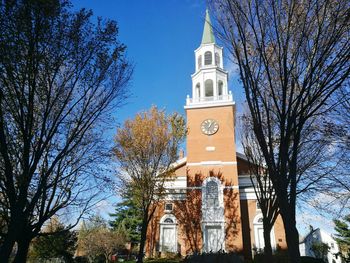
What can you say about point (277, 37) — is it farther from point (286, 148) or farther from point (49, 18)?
point (49, 18)

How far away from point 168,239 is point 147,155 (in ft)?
42.4

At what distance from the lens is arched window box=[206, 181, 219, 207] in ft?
93.0

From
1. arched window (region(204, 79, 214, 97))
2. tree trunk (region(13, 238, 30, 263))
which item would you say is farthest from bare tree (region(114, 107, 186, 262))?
arched window (region(204, 79, 214, 97))

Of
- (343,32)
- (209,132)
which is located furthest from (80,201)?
(209,132)

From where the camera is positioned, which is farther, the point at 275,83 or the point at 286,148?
the point at 275,83

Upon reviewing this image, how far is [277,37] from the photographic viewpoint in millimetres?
8930

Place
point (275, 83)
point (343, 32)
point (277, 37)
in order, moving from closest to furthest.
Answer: point (343, 32)
point (277, 37)
point (275, 83)

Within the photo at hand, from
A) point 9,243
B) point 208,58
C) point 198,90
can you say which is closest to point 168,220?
point 198,90

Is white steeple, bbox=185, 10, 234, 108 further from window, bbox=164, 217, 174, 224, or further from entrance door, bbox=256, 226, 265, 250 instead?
entrance door, bbox=256, 226, 265, 250

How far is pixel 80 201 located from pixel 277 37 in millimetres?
→ 9718

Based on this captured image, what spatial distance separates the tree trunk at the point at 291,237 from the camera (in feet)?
26.3

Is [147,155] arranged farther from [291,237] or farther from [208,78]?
[208,78]

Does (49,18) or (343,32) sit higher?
(49,18)

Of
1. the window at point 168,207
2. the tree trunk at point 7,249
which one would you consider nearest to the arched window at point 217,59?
the window at point 168,207
